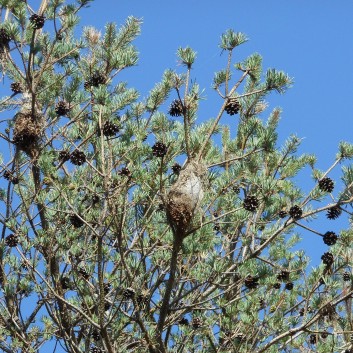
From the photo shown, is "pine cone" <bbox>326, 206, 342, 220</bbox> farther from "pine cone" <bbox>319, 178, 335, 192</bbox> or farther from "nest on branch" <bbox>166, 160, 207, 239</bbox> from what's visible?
"nest on branch" <bbox>166, 160, 207, 239</bbox>

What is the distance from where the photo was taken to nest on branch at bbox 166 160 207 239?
13.7ft

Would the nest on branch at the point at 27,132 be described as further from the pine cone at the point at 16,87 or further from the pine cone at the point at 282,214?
the pine cone at the point at 282,214

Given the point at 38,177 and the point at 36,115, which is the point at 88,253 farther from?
the point at 36,115

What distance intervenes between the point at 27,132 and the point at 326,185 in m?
2.50

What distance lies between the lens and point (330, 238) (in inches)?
192

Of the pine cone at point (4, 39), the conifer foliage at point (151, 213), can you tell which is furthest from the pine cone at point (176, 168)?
the pine cone at point (4, 39)

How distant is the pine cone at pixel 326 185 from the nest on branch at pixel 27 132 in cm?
236

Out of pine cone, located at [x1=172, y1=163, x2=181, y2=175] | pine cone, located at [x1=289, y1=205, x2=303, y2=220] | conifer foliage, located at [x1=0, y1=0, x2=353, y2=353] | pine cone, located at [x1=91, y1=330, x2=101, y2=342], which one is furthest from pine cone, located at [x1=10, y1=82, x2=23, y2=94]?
pine cone, located at [x1=289, y1=205, x2=303, y2=220]

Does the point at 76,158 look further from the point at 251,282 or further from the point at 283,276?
the point at 283,276

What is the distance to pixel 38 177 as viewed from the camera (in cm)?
612

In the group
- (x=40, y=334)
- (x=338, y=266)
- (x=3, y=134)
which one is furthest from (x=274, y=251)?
(x=3, y=134)

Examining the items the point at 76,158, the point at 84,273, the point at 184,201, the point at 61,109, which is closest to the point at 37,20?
the point at 61,109

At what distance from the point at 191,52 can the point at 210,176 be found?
3.19ft

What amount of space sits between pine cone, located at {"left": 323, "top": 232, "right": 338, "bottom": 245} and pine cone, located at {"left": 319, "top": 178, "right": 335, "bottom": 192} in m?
0.30
